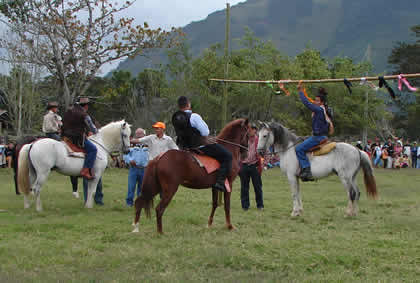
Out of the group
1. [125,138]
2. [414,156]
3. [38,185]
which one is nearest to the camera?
[38,185]

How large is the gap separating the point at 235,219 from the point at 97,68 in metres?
18.2

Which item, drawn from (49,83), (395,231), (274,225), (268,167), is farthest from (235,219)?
(49,83)

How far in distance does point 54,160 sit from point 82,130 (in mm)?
988

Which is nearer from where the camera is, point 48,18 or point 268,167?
point 48,18

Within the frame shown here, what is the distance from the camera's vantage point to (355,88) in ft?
146

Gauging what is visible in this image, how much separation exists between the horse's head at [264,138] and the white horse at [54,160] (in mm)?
3421

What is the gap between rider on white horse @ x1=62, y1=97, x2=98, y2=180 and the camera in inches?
460

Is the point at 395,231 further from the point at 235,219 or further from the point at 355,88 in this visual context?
the point at 355,88

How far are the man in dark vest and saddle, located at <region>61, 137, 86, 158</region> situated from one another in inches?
153

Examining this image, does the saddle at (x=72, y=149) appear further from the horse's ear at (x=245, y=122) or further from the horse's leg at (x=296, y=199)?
the horse's leg at (x=296, y=199)

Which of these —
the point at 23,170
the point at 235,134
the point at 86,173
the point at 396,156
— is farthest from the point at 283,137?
the point at 396,156

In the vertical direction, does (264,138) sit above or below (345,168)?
above

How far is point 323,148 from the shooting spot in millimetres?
11297

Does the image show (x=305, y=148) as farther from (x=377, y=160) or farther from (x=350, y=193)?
(x=377, y=160)
